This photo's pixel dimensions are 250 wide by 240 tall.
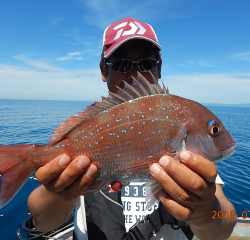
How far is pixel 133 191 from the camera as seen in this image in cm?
331

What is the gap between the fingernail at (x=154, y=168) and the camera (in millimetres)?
1886

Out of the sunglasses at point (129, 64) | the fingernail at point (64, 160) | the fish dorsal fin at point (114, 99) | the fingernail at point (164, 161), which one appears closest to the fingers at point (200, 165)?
the fingernail at point (164, 161)

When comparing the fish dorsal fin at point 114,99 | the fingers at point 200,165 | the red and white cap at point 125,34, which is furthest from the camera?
the red and white cap at point 125,34

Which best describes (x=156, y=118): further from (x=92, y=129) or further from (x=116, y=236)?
(x=116, y=236)

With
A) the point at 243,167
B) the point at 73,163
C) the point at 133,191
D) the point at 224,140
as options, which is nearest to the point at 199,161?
the point at 224,140

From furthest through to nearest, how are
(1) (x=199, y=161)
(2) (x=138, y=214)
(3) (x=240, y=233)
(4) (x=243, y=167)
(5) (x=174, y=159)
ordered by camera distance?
1. (4) (x=243, y=167)
2. (3) (x=240, y=233)
3. (2) (x=138, y=214)
4. (5) (x=174, y=159)
5. (1) (x=199, y=161)

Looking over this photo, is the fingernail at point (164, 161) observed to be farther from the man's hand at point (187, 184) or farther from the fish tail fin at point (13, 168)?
the fish tail fin at point (13, 168)

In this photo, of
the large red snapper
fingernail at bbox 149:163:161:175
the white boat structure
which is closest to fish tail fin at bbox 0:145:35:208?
the large red snapper

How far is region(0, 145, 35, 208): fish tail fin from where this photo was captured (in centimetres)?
205

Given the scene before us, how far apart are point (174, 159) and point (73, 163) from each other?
46.3 inches

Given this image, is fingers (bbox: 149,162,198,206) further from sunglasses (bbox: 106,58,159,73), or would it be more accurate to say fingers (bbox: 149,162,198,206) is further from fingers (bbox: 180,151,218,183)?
sunglasses (bbox: 106,58,159,73)

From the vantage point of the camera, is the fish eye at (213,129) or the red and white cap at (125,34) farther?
the red and white cap at (125,34)

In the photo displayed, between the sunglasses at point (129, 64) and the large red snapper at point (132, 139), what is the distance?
49.7 inches

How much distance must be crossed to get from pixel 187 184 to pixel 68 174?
1358 millimetres
